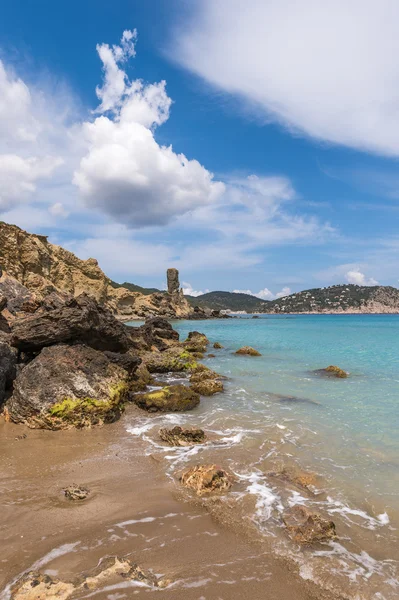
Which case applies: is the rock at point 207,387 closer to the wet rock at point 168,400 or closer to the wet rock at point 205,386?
the wet rock at point 205,386

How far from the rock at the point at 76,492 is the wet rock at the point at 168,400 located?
5.75 metres

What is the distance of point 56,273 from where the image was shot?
68.7 m

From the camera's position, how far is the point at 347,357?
26.0 meters

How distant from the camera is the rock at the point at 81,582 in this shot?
11.5ft

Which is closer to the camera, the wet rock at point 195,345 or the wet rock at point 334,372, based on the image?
the wet rock at point 334,372

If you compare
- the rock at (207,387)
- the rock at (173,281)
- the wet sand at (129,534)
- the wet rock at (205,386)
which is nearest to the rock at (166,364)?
the wet rock at (205,386)

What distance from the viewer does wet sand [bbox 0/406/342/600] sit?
389cm

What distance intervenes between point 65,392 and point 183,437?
3.85 metres

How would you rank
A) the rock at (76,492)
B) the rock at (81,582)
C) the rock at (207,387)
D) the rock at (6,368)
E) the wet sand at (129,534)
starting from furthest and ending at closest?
the rock at (207,387), the rock at (6,368), the rock at (76,492), the wet sand at (129,534), the rock at (81,582)

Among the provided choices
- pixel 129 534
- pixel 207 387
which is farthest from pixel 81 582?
pixel 207 387

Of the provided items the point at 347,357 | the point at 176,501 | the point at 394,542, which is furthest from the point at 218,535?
the point at 347,357

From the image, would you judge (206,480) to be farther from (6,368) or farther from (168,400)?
(6,368)

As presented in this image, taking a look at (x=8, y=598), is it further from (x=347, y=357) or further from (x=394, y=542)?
(x=347, y=357)

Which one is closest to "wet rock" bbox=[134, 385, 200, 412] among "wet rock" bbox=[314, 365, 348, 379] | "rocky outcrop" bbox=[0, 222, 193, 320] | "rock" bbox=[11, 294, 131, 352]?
"rock" bbox=[11, 294, 131, 352]
